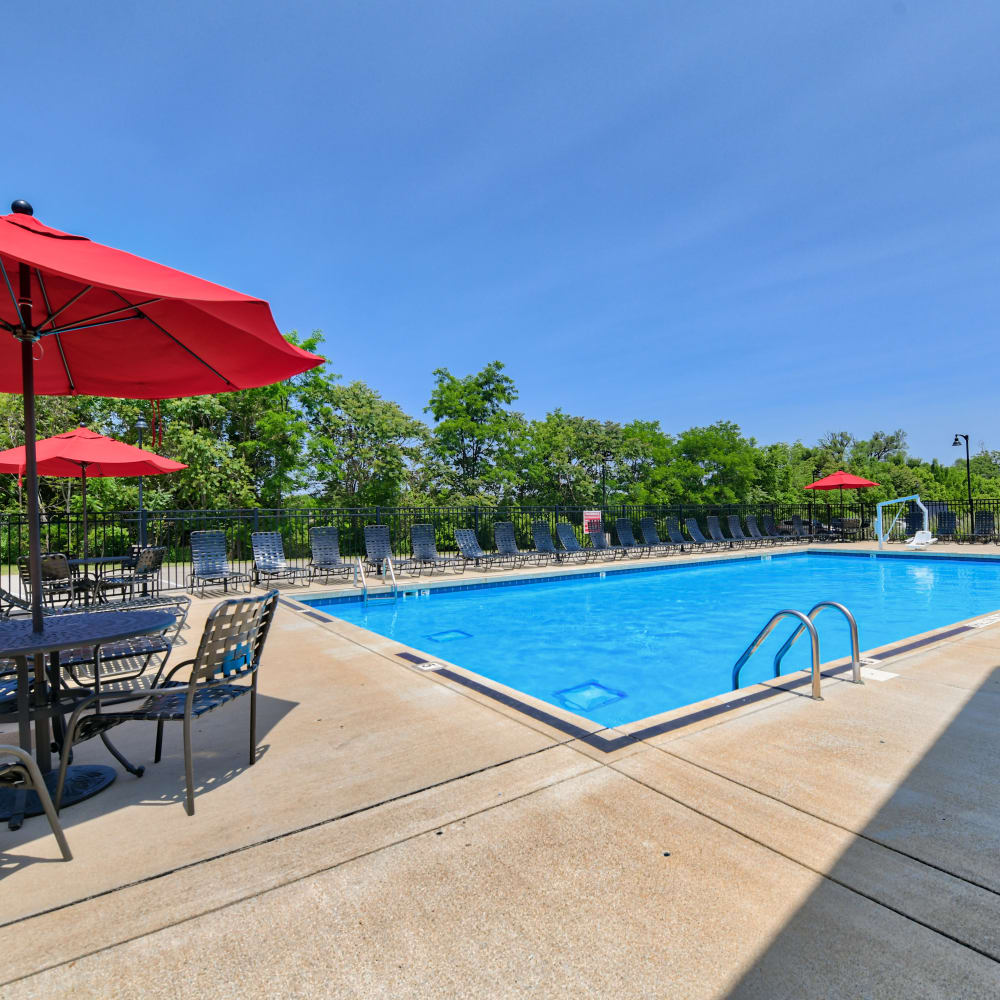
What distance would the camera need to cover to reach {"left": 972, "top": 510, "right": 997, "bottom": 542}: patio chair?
1669 centimetres

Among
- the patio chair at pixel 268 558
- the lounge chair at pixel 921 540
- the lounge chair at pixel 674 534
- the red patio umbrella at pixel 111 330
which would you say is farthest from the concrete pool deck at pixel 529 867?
the lounge chair at pixel 921 540

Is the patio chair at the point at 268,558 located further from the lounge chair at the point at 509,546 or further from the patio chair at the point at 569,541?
the patio chair at the point at 569,541

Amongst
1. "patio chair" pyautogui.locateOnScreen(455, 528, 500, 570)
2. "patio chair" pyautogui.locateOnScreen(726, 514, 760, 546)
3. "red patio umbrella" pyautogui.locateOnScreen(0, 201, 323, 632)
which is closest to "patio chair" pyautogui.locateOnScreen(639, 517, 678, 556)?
"patio chair" pyautogui.locateOnScreen(726, 514, 760, 546)

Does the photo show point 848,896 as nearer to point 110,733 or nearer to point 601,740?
point 601,740

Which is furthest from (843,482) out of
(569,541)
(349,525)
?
(349,525)

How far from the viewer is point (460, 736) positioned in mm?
3102

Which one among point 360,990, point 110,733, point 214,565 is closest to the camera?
point 360,990

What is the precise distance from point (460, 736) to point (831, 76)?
11732 millimetres

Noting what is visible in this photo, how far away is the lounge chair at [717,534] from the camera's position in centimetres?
1758

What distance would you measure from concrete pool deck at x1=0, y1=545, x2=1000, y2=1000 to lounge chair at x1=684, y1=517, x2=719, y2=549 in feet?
46.5

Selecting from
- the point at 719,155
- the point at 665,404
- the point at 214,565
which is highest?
the point at 719,155

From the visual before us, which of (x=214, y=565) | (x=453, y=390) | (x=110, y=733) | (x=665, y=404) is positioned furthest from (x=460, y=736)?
(x=665, y=404)

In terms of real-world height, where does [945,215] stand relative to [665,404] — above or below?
above

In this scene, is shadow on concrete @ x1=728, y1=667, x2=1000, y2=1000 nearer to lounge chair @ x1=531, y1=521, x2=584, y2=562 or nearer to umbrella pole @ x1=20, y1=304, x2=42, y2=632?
umbrella pole @ x1=20, y1=304, x2=42, y2=632
